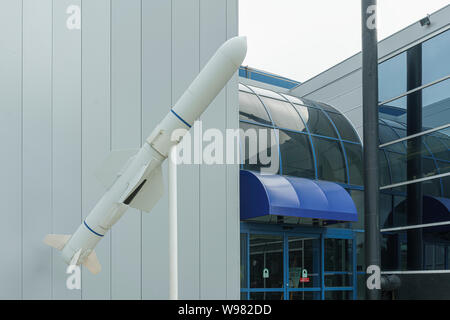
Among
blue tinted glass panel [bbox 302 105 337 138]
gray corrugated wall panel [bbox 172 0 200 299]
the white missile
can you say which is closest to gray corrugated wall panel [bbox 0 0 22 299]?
the white missile

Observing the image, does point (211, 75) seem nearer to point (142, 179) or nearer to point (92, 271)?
point (142, 179)

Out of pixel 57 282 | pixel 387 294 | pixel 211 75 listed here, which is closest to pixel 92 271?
pixel 57 282

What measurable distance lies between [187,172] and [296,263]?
614 cm

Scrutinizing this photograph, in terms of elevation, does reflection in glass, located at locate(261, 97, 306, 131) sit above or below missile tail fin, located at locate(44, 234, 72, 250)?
above

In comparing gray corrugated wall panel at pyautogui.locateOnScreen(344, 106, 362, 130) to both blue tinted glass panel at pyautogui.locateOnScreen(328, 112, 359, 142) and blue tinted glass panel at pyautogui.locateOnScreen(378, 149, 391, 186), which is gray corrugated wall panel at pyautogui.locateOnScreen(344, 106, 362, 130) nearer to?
blue tinted glass panel at pyautogui.locateOnScreen(328, 112, 359, 142)

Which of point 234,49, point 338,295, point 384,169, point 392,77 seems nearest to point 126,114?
point 234,49

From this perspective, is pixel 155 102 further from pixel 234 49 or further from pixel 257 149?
pixel 257 149

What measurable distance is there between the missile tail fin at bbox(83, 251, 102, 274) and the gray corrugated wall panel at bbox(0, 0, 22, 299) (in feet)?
2.45

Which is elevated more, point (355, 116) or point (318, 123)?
point (355, 116)

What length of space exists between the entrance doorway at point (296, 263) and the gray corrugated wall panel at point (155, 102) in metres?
4.80

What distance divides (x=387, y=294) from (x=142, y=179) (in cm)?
810

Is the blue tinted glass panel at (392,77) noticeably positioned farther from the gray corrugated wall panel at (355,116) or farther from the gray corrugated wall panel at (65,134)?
the gray corrugated wall panel at (65,134)

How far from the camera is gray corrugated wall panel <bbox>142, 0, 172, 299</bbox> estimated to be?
20.5 ft

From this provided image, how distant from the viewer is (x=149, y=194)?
193 inches
